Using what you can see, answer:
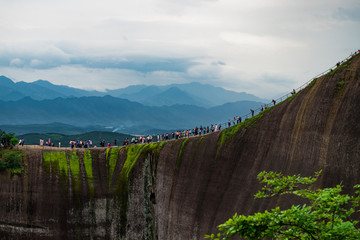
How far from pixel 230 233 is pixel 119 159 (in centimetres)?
6047

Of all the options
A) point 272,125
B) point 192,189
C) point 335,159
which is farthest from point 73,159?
point 335,159

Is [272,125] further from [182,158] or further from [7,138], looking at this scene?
[7,138]

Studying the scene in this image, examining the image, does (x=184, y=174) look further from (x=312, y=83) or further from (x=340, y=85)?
(x=340, y=85)

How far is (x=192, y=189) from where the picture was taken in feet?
210

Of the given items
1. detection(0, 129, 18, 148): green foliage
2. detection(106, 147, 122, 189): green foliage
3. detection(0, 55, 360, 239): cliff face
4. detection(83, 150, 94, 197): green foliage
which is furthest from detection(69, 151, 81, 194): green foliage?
detection(0, 129, 18, 148): green foliage

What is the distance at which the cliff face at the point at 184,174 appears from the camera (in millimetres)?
51844

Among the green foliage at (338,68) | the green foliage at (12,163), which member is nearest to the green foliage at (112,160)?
the green foliage at (12,163)

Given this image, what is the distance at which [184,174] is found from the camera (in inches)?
2594

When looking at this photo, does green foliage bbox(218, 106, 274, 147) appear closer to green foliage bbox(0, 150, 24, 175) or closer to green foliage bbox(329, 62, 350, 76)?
green foliage bbox(329, 62, 350, 76)

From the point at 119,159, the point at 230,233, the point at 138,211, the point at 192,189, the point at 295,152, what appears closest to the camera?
the point at 230,233

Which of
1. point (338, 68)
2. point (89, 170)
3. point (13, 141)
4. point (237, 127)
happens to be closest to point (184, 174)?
point (237, 127)

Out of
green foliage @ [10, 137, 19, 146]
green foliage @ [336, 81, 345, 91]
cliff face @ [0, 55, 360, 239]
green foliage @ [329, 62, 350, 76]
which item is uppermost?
green foliage @ [329, 62, 350, 76]

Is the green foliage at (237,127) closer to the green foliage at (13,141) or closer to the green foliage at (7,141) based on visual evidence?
the green foliage at (13,141)

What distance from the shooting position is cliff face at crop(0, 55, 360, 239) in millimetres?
51844
